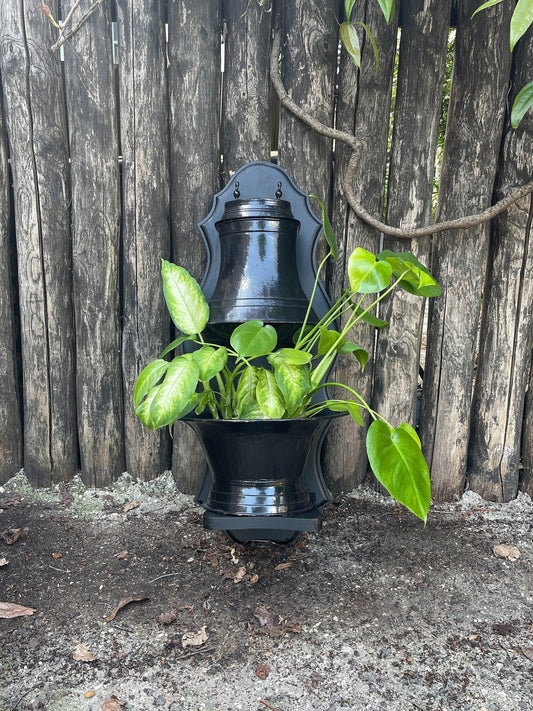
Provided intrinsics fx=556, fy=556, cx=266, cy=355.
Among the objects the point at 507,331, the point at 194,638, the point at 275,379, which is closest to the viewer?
the point at 194,638

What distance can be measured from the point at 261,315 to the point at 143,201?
690 mm

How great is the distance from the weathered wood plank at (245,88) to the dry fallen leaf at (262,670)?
1.55 m

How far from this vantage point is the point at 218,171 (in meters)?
2.02

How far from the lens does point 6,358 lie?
2131mm

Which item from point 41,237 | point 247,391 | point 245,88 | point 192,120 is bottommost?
point 247,391

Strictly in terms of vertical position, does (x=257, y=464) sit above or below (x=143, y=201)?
below

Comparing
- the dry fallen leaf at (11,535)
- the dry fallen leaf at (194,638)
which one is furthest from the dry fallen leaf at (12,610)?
the dry fallen leaf at (194,638)

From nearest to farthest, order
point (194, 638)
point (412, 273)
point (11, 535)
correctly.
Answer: point (194, 638)
point (412, 273)
point (11, 535)

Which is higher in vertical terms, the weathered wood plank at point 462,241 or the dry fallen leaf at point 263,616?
the weathered wood plank at point 462,241

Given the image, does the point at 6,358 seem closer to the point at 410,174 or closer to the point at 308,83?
the point at 308,83

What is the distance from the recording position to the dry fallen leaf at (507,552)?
1809 mm

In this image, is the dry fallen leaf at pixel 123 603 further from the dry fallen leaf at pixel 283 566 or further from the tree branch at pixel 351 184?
the tree branch at pixel 351 184

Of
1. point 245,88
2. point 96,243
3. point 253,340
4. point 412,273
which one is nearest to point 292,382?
point 253,340

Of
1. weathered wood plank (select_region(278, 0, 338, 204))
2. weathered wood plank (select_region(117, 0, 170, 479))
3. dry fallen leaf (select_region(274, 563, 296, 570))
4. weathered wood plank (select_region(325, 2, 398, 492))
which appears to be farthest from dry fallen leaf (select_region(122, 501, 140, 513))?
weathered wood plank (select_region(278, 0, 338, 204))
